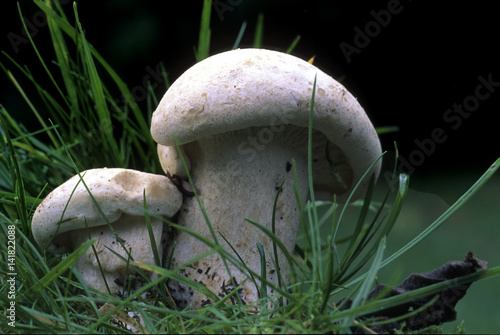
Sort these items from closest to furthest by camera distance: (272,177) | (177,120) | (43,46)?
(177,120)
(272,177)
(43,46)

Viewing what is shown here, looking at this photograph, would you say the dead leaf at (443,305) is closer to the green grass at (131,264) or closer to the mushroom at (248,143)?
the green grass at (131,264)

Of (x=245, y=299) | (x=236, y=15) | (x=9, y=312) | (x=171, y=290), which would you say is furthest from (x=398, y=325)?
(x=236, y=15)

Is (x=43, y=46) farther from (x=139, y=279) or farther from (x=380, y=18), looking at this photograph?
(x=139, y=279)

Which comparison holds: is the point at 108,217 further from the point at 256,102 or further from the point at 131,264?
the point at 256,102

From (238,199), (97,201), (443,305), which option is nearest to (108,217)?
(97,201)

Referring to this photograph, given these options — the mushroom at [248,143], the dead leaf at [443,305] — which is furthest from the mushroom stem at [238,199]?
the dead leaf at [443,305]

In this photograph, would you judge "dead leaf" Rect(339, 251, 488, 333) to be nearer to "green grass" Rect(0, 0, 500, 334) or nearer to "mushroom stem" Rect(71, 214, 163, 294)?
"green grass" Rect(0, 0, 500, 334)
